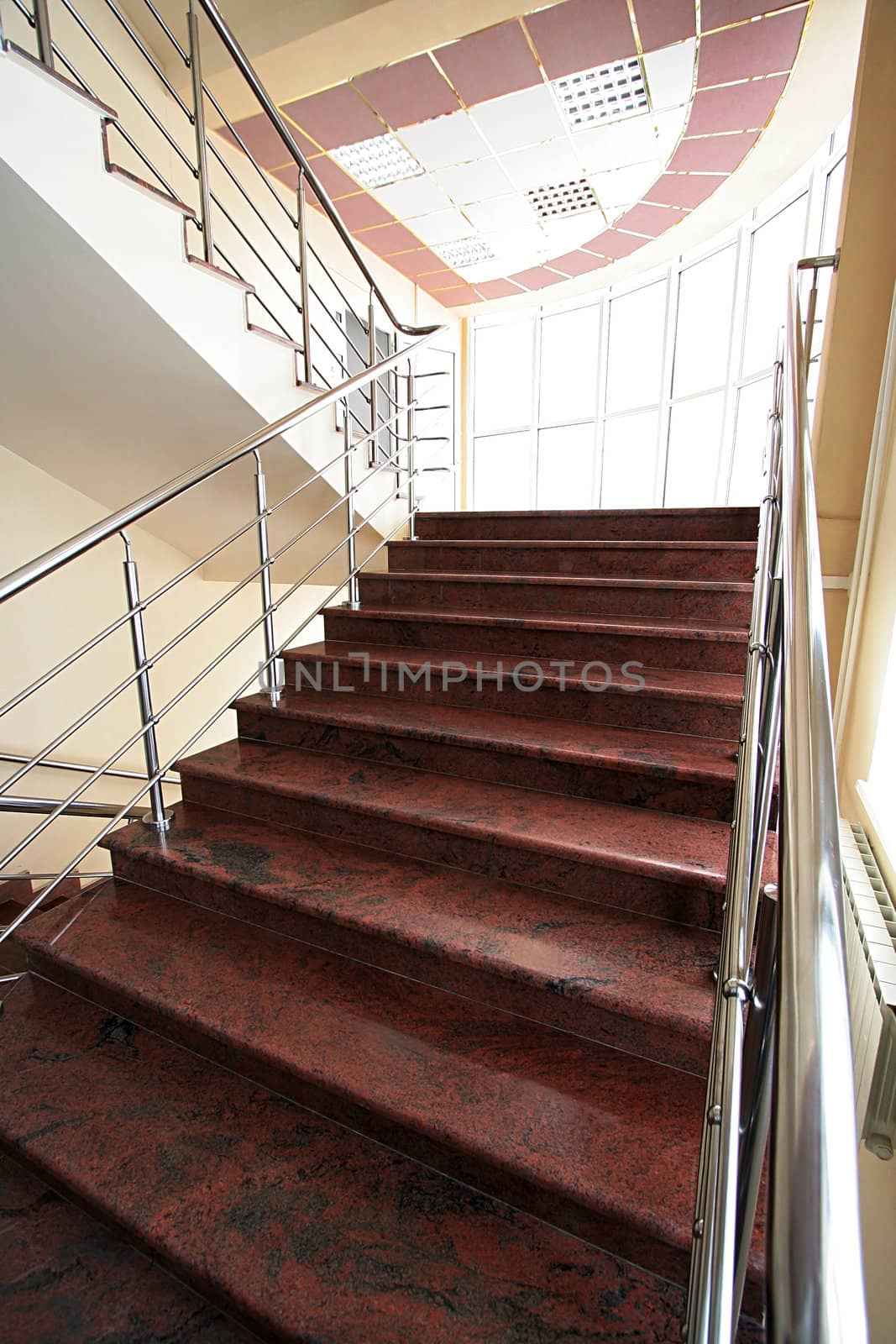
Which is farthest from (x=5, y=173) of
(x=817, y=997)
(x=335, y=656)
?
(x=817, y=997)

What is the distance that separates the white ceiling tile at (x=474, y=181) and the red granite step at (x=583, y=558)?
326cm

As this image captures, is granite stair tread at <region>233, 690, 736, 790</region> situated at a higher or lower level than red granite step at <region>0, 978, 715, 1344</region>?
higher

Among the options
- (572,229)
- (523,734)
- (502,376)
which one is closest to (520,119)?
(572,229)

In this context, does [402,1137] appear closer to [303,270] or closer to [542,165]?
[303,270]

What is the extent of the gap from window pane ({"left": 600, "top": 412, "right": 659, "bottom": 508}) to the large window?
0.04 feet

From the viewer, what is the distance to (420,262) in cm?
570

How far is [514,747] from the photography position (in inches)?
62.4

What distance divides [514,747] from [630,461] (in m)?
5.62

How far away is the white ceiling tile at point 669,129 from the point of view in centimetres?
368

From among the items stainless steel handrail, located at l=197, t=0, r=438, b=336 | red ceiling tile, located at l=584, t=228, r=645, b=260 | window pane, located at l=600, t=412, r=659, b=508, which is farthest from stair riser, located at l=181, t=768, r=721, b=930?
red ceiling tile, located at l=584, t=228, r=645, b=260

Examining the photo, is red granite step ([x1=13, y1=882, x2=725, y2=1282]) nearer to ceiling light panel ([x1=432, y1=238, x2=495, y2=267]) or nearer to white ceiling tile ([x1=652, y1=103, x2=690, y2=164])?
white ceiling tile ([x1=652, y1=103, x2=690, y2=164])

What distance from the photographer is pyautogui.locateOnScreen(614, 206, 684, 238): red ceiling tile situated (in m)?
4.82

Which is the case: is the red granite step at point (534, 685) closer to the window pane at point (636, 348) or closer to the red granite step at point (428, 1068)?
the red granite step at point (428, 1068)

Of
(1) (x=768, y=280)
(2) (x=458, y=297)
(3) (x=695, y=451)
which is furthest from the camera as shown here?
(2) (x=458, y=297)
